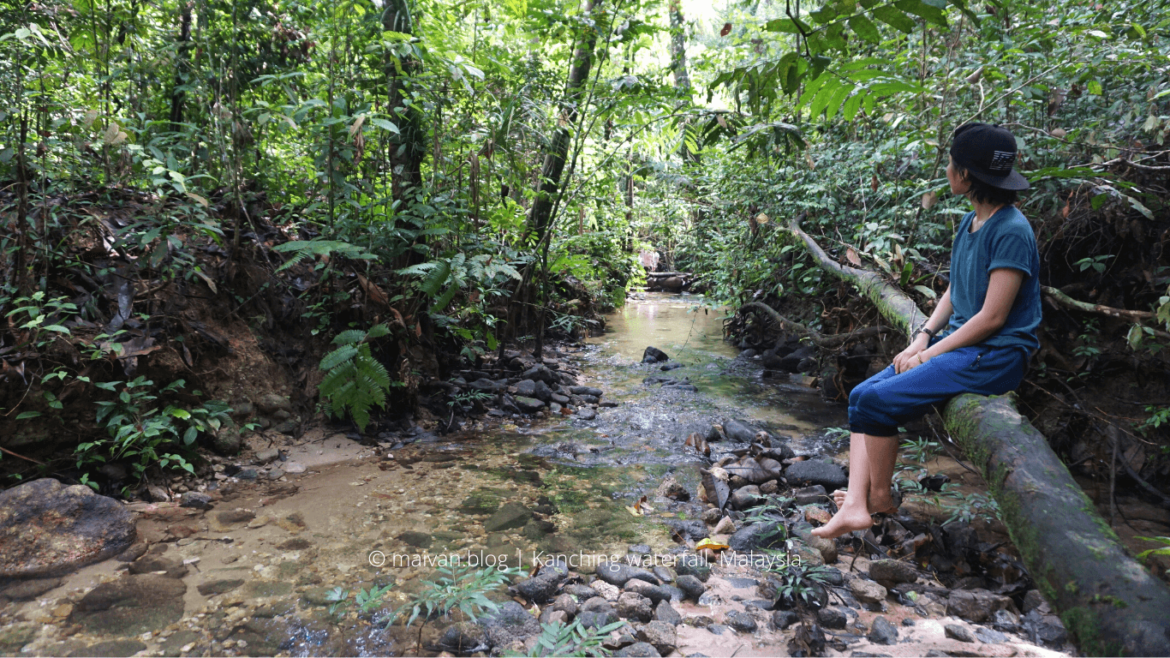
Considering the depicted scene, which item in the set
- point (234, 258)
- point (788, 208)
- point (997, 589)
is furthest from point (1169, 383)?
point (234, 258)

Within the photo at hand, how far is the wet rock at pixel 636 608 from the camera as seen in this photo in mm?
2809

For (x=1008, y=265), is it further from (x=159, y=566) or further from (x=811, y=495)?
(x=159, y=566)

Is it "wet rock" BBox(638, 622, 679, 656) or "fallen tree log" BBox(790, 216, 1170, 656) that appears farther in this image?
"wet rock" BBox(638, 622, 679, 656)

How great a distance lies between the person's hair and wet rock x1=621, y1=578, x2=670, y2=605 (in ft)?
8.02

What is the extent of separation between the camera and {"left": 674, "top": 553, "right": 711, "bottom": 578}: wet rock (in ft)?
10.6

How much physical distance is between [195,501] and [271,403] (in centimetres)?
124

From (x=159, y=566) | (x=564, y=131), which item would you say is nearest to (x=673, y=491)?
(x=159, y=566)

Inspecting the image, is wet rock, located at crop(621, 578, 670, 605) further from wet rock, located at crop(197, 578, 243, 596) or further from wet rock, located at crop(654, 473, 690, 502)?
wet rock, located at crop(197, 578, 243, 596)

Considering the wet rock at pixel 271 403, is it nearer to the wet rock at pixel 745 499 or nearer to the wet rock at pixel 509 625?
the wet rock at pixel 509 625

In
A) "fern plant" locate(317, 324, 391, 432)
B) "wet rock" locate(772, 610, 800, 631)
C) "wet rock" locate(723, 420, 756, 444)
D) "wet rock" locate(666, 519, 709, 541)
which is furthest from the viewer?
"wet rock" locate(723, 420, 756, 444)

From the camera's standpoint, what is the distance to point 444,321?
6.09m

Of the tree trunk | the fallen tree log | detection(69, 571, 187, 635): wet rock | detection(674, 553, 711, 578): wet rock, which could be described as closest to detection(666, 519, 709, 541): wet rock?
detection(674, 553, 711, 578): wet rock

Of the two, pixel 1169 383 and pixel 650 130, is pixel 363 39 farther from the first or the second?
pixel 1169 383

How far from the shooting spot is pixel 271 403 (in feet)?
16.4
